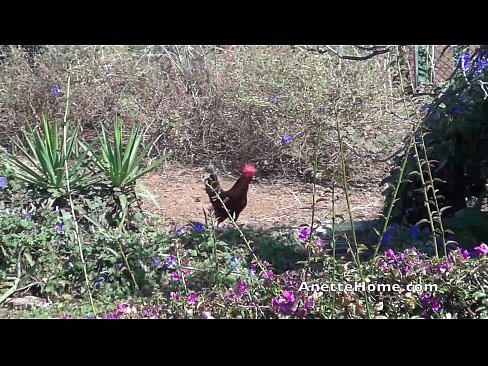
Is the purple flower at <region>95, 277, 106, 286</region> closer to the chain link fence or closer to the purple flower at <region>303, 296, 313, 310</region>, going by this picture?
the purple flower at <region>303, 296, 313, 310</region>

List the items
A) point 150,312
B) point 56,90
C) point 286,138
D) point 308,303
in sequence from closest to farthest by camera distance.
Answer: point 308,303 → point 150,312 → point 286,138 → point 56,90

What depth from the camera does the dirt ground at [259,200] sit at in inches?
211

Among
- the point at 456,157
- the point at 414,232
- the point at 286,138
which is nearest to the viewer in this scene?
the point at 414,232

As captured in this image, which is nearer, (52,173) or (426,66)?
(52,173)

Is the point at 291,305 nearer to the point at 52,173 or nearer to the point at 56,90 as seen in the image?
the point at 52,173

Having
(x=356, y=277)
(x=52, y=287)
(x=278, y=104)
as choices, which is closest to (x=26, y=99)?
(x=278, y=104)

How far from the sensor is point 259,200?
6004 mm

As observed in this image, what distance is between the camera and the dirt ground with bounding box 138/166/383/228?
211 inches

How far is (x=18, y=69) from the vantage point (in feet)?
25.0

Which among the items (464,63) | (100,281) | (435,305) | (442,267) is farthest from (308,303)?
(464,63)

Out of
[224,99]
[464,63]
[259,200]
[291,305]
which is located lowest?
[259,200]

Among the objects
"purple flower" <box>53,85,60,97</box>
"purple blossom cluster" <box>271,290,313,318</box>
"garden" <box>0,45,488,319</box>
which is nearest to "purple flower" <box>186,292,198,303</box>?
"garden" <box>0,45,488,319</box>

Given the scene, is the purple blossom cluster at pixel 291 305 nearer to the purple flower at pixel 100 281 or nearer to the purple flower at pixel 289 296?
the purple flower at pixel 289 296
